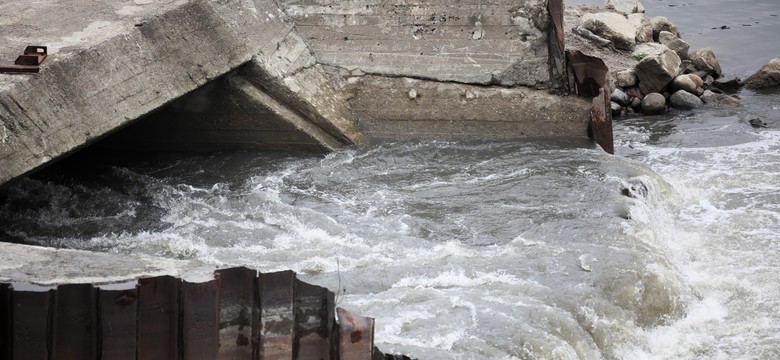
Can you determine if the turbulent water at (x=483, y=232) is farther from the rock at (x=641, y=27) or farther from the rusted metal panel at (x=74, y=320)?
the rock at (x=641, y=27)

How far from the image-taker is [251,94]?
25.7 feet

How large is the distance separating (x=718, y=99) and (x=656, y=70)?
2.95ft

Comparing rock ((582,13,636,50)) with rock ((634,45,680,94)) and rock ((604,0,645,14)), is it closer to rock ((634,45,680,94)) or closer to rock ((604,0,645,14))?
rock ((634,45,680,94))

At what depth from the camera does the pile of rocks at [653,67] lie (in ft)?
35.6

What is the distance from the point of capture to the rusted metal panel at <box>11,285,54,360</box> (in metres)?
3.30

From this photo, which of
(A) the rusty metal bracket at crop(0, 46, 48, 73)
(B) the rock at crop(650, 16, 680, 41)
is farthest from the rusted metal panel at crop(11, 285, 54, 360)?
(B) the rock at crop(650, 16, 680, 41)

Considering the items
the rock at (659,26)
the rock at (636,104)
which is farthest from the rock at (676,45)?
Result: the rock at (636,104)

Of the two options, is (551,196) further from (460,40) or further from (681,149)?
(681,149)

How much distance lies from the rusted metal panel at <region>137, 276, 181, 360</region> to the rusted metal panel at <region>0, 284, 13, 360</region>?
400mm

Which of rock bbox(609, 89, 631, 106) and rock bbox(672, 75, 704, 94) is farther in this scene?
rock bbox(672, 75, 704, 94)

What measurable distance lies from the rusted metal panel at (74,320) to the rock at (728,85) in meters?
9.68

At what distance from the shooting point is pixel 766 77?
11.8 m

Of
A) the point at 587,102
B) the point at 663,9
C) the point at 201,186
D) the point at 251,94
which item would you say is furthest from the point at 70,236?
the point at 663,9

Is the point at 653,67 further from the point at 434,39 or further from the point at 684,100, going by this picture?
the point at 434,39
